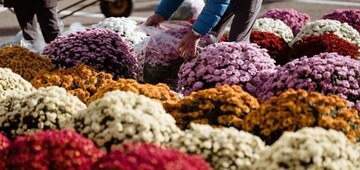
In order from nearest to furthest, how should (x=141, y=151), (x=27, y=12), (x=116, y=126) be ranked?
1. (x=141, y=151)
2. (x=116, y=126)
3. (x=27, y=12)

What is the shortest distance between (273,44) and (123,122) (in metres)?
2.65

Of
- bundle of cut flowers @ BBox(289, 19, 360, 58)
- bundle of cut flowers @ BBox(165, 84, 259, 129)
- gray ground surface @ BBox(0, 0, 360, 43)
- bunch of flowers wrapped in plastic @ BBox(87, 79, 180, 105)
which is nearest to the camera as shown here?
bundle of cut flowers @ BBox(165, 84, 259, 129)

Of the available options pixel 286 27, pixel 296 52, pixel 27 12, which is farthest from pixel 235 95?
pixel 27 12

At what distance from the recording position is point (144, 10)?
34.4 ft

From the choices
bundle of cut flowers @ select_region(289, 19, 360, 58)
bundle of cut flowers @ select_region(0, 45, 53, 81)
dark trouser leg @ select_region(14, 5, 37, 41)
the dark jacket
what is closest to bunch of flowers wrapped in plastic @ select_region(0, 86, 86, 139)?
bundle of cut flowers @ select_region(0, 45, 53, 81)

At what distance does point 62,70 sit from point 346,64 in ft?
5.24

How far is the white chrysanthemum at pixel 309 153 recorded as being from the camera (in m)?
2.19

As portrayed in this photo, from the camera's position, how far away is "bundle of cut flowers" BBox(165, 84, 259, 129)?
291 centimetres

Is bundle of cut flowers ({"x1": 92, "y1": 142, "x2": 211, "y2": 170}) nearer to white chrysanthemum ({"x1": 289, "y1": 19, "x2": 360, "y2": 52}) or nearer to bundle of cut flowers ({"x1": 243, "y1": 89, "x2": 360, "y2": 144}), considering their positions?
bundle of cut flowers ({"x1": 243, "y1": 89, "x2": 360, "y2": 144})

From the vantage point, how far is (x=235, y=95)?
9.73ft

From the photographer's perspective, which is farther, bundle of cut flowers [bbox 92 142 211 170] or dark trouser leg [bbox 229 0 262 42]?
dark trouser leg [bbox 229 0 262 42]

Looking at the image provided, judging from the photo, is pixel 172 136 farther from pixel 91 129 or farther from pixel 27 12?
pixel 27 12

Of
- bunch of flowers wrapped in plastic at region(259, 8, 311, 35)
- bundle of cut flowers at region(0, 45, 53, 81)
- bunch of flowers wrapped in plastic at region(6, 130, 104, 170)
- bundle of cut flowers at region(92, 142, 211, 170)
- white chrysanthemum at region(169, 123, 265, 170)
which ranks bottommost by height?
bunch of flowers wrapped in plastic at region(259, 8, 311, 35)

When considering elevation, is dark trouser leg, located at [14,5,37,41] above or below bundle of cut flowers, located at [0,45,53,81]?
below
